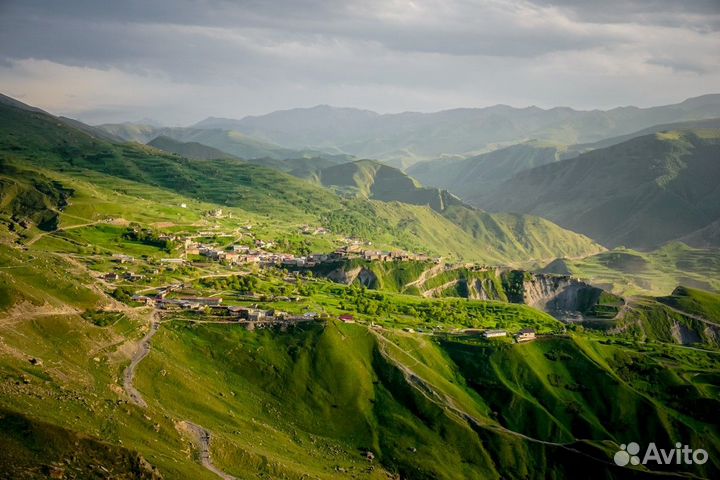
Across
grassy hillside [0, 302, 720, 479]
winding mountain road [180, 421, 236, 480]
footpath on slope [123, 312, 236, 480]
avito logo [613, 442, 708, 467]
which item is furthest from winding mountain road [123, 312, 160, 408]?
avito logo [613, 442, 708, 467]

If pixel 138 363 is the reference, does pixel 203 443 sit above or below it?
below

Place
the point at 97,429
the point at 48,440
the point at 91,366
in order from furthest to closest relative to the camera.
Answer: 1. the point at 91,366
2. the point at 97,429
3. the point at 48,440

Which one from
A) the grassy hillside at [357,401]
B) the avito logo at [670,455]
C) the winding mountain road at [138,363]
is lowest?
the avito logo at [670,455]

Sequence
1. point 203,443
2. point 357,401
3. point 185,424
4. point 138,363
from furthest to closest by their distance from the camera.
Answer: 1. point 357,401
2. point 138,363
3. point 185,424
4. point 203,443

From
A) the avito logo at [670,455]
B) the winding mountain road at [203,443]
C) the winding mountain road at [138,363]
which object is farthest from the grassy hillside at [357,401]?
the avito logo at [670,455]

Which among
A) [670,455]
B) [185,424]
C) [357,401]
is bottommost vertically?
[670,455]

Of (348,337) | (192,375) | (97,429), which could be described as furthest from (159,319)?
(97,429)

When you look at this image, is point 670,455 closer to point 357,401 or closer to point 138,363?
point 357,401

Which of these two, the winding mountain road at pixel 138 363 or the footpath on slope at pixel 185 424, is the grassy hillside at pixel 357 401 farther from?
the winding mountain road at pixel 138 363

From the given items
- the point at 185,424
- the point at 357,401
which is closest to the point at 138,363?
the point at 185,424

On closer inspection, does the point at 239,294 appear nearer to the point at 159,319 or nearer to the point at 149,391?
the point at 159,319

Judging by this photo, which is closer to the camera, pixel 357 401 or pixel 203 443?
pixel 203 443
